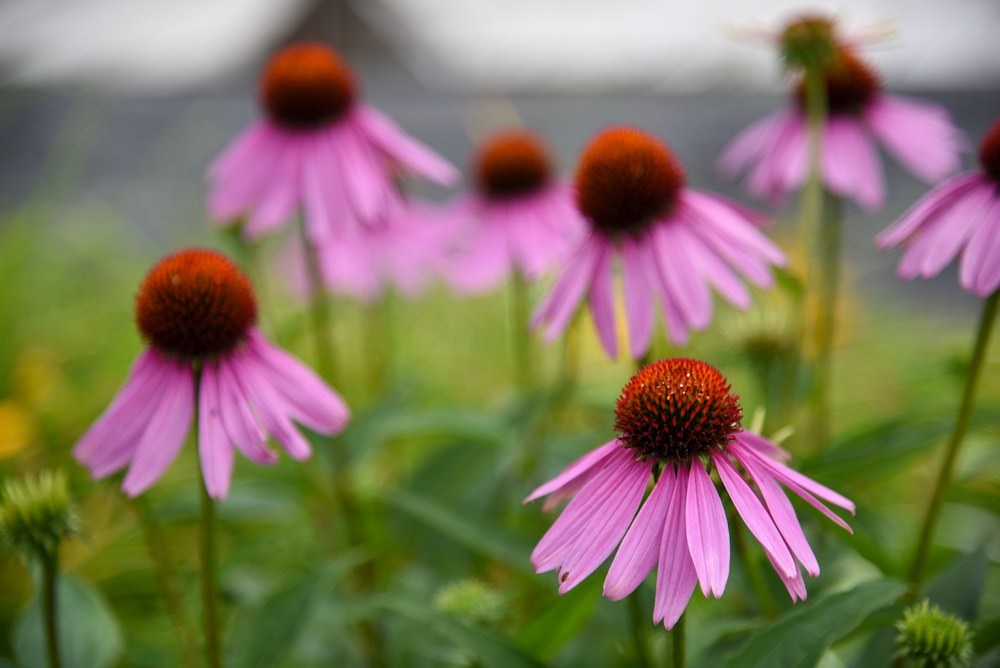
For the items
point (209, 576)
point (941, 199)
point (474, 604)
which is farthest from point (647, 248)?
point (209, 576)

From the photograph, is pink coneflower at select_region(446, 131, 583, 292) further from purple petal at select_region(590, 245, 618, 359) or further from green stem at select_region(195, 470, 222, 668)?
green stem at select_region(195, 470, 222, 668)

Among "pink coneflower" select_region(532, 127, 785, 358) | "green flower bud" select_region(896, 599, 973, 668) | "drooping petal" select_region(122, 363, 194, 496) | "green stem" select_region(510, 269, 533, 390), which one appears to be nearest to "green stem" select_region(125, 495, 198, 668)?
"drooping petal" select_region(122, 363, 194, 496)

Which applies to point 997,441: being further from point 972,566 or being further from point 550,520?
point 550,520

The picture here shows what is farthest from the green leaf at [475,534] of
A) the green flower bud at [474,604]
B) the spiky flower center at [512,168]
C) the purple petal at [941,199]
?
the spiky flower center at [512,168]

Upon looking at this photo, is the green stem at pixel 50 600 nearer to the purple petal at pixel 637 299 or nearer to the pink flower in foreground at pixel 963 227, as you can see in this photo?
the purple petal at pixel 637 299

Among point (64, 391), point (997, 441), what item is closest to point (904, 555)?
point (997, 441)

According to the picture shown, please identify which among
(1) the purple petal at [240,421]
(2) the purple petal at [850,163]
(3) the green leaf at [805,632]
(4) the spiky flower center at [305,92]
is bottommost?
(3) the green leaf at [805,632]
